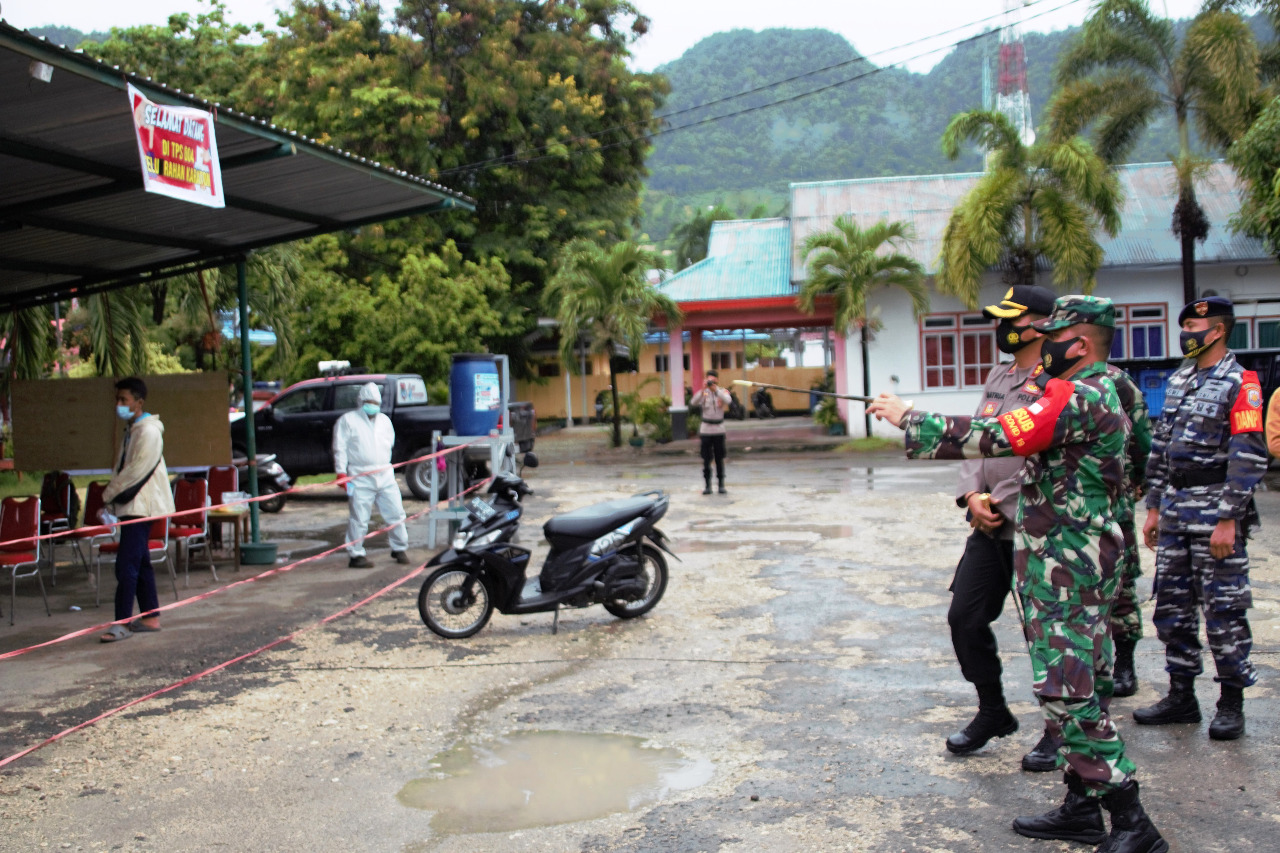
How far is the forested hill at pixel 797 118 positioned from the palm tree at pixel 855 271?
5596 centimetres

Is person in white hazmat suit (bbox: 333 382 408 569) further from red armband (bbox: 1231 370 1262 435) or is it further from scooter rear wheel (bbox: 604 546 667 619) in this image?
red armband (bbox: 1231 370 1262 435)

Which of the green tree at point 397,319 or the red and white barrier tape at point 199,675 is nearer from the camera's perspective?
the red and white barrier tape at point 199,675

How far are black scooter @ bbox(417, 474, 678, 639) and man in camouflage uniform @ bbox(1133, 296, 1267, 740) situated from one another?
341 cm

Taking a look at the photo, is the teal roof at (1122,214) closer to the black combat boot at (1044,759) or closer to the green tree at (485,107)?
the green tree at (485,107)

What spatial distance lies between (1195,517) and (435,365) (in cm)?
2188

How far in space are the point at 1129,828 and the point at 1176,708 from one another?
1565 millimetres

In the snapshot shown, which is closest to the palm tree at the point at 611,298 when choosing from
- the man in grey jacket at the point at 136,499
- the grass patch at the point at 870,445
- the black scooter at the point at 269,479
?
the grass patch at the point at 870,445

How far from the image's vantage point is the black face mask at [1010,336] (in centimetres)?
Result: 418

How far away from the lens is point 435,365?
2548 centimetres

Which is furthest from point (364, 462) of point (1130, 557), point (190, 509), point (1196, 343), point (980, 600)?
point (1196, 343)

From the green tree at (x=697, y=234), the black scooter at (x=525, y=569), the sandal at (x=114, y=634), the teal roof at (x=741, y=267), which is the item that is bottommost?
the sandal at (x=114, y=634)

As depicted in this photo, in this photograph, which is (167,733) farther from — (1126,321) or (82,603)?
(1126,321)

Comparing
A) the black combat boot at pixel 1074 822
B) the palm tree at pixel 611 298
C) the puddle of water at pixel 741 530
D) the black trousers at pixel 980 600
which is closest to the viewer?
the black combat boot at pixel 1074 822

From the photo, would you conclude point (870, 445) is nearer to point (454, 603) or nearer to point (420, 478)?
point (420, 478)
